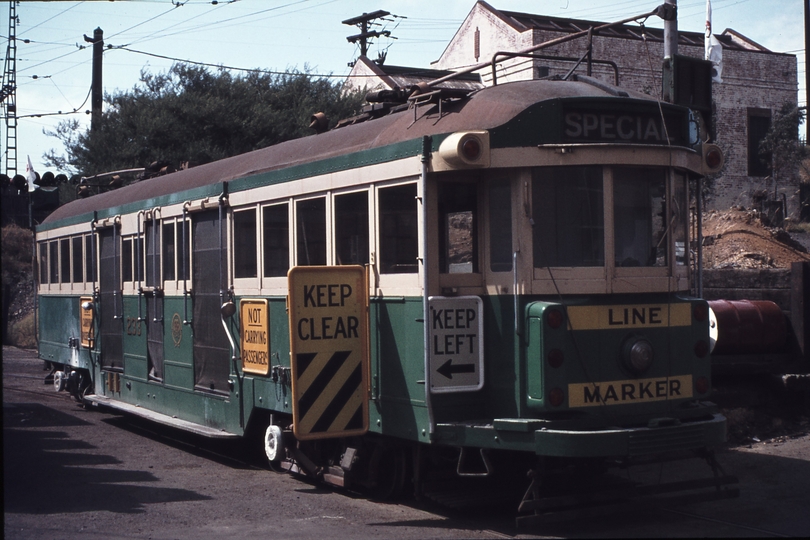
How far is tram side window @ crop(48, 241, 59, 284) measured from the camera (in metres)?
15.0

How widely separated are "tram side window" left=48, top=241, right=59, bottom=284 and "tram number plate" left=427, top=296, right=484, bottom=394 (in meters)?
10.1

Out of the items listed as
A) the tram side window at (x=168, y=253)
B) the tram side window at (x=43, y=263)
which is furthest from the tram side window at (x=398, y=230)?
the tram side window at (x=43, y=263)

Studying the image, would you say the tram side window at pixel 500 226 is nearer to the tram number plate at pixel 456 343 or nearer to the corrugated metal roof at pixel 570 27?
the tram number plate at pixel 456 343

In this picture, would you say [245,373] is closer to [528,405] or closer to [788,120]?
[528,405]

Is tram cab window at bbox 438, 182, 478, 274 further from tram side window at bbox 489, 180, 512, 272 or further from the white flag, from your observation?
the white flag

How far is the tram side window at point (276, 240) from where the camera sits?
27.4 feet

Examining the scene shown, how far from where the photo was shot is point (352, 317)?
7.42 metres

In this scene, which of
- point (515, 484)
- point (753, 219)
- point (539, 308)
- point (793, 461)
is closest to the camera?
point (539, 308)

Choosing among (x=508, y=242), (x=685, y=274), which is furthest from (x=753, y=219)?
(x=508, y=242)

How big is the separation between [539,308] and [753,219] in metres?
11.5

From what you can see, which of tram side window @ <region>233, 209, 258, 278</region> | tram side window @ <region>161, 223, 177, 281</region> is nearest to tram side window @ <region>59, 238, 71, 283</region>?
tram side window @ <region>161, 223, 177, 281</region>

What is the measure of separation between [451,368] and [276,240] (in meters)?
2.53

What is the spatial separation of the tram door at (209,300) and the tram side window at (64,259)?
203 inches

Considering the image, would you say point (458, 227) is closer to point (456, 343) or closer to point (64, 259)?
point (456, 343)
